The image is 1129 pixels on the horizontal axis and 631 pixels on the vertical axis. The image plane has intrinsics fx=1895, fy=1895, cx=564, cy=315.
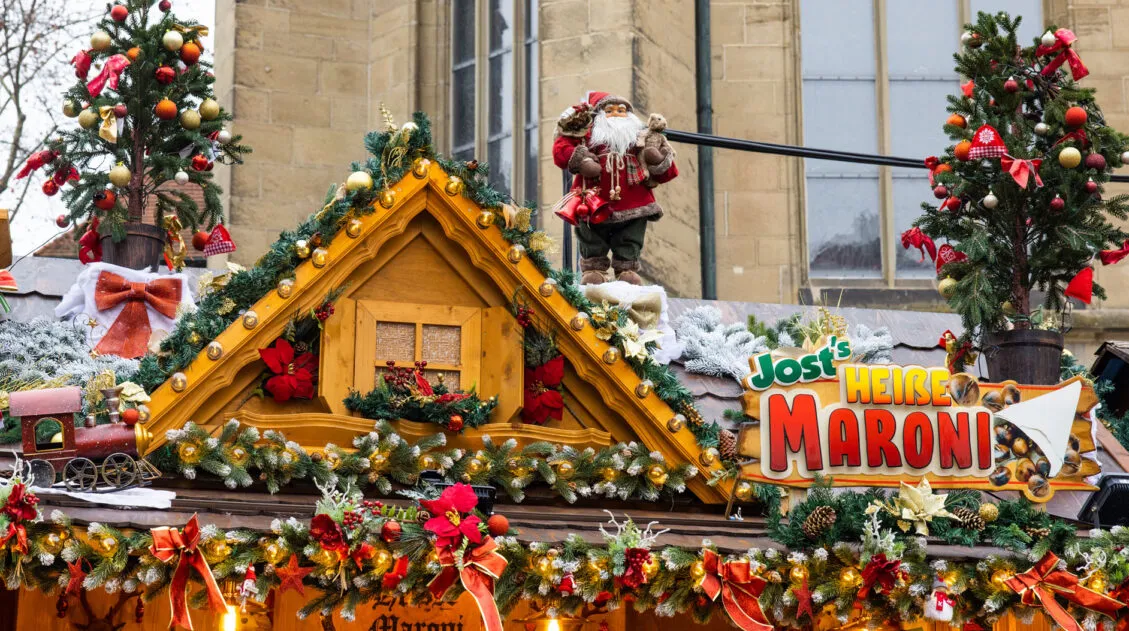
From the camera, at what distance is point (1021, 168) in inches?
447

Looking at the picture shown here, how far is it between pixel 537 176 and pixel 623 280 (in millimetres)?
Result: 4202

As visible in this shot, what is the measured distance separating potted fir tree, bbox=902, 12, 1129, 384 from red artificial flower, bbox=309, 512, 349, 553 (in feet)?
14.4

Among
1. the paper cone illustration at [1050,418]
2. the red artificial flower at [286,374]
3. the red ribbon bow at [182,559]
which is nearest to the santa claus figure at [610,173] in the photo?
the red artificial flower at [286,374]

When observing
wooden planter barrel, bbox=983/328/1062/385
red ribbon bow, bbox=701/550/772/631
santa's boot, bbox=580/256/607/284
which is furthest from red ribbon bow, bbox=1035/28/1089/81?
red ribbon bow, bbox=701/550/772/631

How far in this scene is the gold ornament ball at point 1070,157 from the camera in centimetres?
1138

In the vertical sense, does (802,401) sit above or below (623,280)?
below

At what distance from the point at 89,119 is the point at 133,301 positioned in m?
1.34

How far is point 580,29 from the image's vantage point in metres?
15.2

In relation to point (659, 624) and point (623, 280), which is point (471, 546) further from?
point (623, 280)

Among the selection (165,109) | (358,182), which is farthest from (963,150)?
(165,109)

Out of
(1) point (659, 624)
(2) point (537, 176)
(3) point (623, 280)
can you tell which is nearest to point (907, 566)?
(1) point (659, 624)

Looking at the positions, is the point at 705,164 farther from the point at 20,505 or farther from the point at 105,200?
the point at 20,505

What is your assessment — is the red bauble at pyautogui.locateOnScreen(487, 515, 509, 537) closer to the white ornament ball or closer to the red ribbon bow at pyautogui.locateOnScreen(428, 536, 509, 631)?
the red ribbon bow at pyautogui.locateOnScreen(428, 536, 509, 631)

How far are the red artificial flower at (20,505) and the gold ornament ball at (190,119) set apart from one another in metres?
4.22
